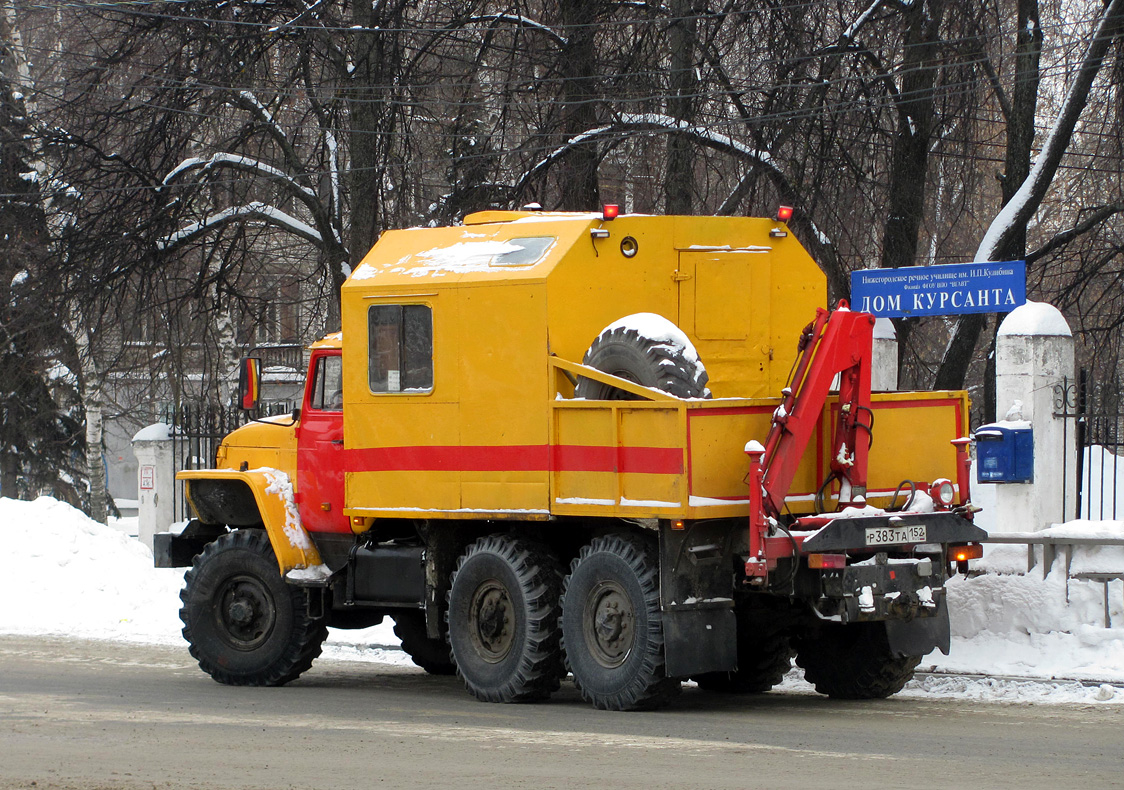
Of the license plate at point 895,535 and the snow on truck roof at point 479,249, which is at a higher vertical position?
the snow on truck roof at point 479,249

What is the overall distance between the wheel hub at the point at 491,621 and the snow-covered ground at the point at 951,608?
8.16ft

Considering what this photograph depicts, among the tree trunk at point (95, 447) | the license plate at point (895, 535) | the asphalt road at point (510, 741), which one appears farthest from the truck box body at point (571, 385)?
the tree trunk at point (95, 447)

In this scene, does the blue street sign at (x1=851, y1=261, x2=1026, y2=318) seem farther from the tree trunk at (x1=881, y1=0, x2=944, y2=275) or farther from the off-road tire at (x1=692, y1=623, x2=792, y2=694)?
the off-road tire at (x1=692, y1=623, x2=792, y2=694)

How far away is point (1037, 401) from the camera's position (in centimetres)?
1365

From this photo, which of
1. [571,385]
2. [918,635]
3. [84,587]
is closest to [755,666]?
[918,635]

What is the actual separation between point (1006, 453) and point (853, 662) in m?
3.52

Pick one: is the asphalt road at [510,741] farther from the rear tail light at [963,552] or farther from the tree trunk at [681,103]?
the tree trunk at [681,103]

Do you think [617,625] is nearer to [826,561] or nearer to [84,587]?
[826,561]

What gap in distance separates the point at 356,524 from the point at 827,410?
3.68m

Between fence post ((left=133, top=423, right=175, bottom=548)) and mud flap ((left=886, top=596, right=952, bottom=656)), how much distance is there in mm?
12079

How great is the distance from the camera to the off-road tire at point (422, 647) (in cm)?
1283

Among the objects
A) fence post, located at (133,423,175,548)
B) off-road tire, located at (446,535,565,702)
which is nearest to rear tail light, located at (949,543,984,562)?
off-road tire, located at (446,535,565,702)

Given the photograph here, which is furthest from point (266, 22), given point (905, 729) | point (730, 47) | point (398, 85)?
point (905, 729)

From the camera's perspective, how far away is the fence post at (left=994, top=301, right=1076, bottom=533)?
1358 cm
